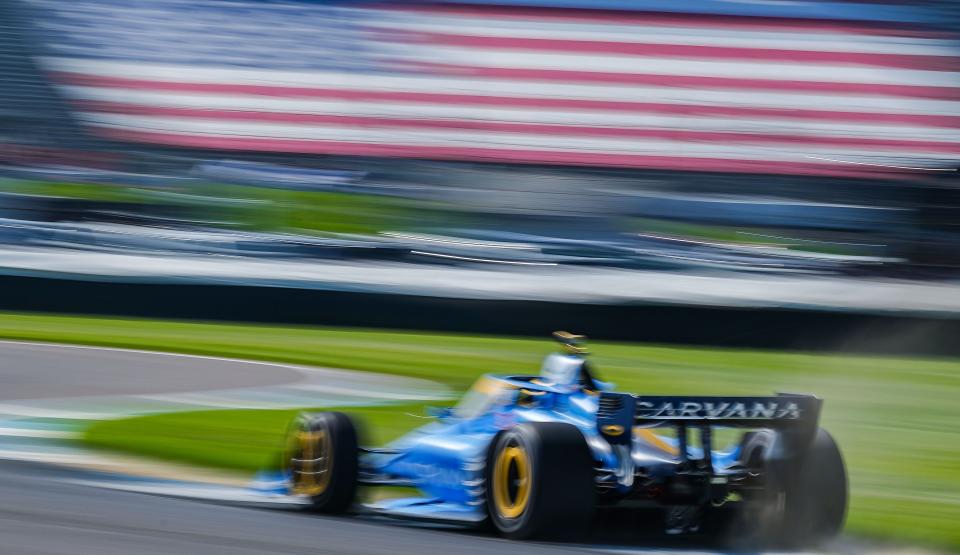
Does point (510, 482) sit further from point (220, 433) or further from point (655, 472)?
point (220, 433)

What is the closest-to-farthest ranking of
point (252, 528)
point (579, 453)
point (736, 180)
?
1. point (579, 453)
2. point (252, 528)
3. point (736, 180)

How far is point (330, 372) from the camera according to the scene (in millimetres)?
12719

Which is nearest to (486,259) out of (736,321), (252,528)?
(736,321)

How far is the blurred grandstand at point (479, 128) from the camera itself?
19.6 metres

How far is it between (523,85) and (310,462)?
662 inches

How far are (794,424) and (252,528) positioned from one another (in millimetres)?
1972

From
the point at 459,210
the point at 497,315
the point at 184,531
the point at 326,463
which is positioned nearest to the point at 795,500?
the point at 326,463

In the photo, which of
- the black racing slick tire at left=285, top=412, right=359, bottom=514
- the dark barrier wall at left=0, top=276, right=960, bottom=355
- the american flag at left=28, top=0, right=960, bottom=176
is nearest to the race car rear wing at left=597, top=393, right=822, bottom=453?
the black racing slick tire at left=285, top=412, right=359, bottom=514

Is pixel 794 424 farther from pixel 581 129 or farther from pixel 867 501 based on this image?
pixel 581 129

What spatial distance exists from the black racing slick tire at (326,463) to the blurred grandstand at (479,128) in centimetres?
1263

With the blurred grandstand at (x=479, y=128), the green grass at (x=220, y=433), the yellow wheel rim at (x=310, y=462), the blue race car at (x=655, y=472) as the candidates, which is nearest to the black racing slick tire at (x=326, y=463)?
the yellow wheel rim at (x=310, y=462)

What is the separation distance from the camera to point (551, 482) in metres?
4.71

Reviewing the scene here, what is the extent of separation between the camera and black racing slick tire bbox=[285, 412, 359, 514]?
568 cm

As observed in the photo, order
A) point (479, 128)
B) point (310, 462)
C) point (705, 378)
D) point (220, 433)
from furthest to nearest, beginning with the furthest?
1. point (479, 128)
2. point (705, 378)
3. point (220, 433)
4. point (310, 462)
